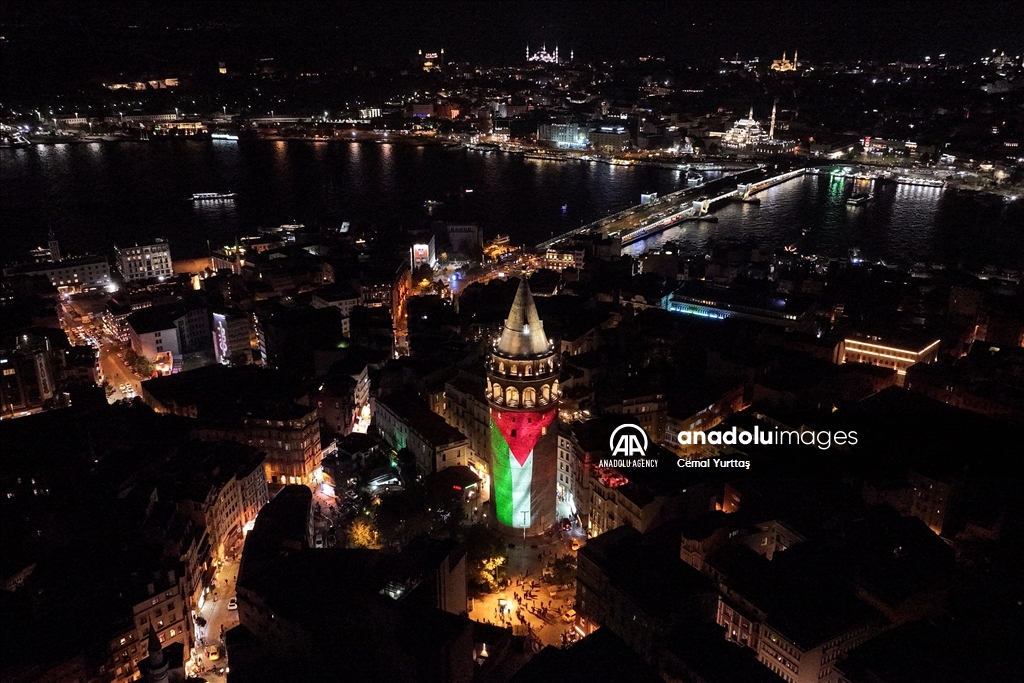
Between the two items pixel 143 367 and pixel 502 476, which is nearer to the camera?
pixel 502 476

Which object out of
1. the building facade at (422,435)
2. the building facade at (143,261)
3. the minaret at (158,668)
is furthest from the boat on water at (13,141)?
the minaret at (158,668)

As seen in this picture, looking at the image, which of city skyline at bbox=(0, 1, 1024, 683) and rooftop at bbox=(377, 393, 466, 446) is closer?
city skyline at bbox=(0, 1, 1024, 683)

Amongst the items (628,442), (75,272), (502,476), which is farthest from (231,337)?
(628,442)

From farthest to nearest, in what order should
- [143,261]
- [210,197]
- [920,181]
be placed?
1. [920,181]
2. [210,197]
3. [143,261]

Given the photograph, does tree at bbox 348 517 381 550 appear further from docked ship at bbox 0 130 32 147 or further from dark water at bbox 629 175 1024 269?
docked ship at bbox 0 130 32 147

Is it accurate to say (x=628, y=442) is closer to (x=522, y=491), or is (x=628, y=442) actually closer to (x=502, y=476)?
(x=522, y=491)

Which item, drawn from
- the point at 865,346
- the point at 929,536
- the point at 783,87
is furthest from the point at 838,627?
the point at 783,87

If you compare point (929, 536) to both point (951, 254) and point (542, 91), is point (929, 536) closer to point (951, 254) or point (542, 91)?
point (951, 254)

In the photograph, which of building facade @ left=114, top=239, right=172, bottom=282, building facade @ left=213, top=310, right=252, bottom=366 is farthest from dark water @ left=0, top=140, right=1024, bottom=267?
building facade @ left=213, top=310, right=252, bottom=366
